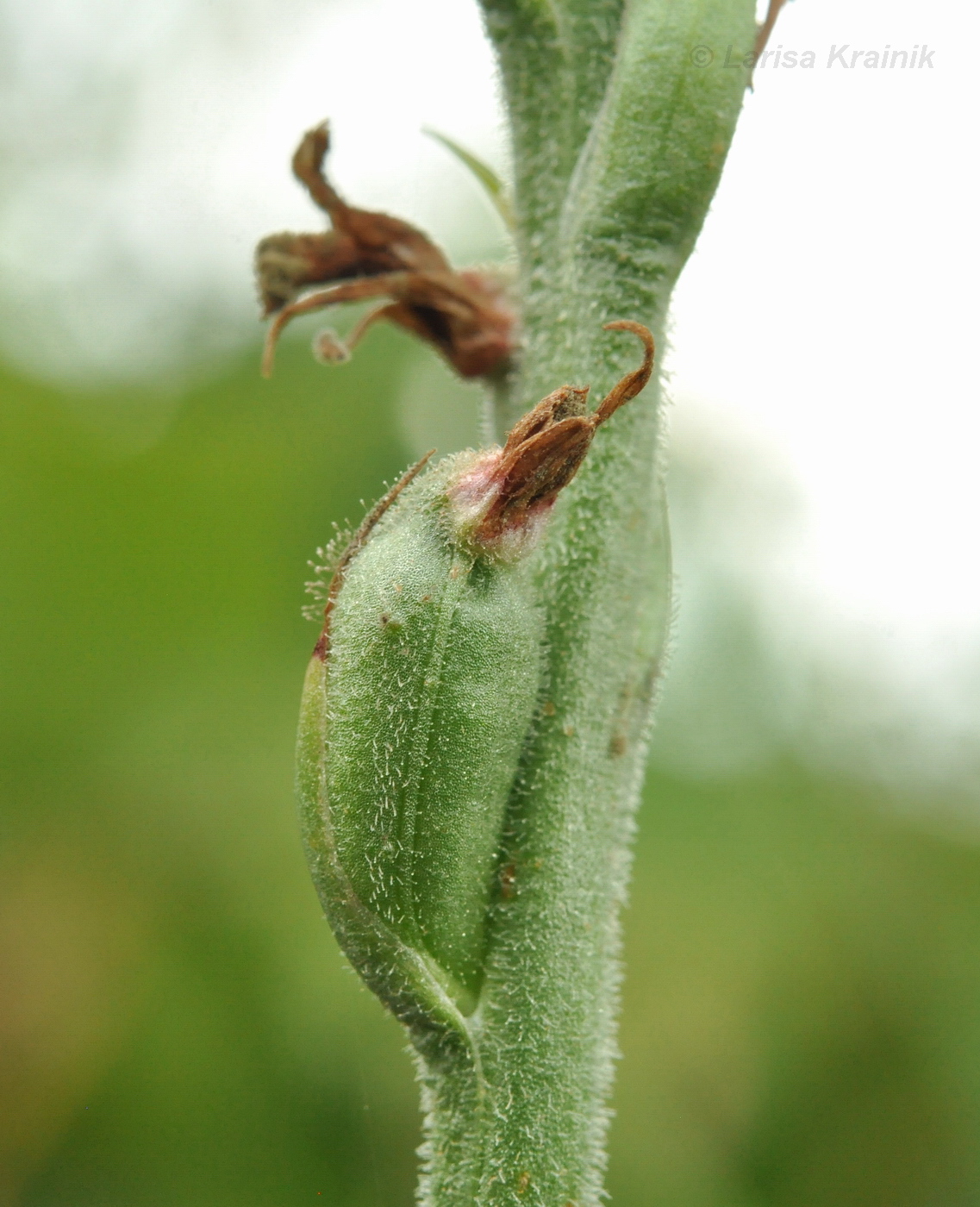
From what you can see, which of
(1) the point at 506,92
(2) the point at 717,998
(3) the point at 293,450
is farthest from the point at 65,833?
(1) the point at 506,92

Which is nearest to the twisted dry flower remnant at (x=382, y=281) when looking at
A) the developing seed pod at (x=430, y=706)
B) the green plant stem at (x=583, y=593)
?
the green plant stem at (x=583, y=593)

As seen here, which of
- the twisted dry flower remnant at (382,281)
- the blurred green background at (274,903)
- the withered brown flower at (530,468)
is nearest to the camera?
the withered brown flower at (530,468)

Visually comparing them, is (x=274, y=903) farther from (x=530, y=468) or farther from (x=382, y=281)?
(x=530, y=468)

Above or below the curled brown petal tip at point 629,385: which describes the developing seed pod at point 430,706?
below

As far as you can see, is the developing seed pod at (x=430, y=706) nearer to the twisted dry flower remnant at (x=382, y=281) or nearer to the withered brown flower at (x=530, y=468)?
the withered brown flower at (x=530, y=468)

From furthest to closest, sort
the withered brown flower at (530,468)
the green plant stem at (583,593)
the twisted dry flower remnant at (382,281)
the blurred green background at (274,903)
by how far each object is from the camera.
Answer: the blurred green background at (274,903) < the twisted dry flower remnant at (382,281) < the green plant stem at (583,593) < the withered brown flower at (530,468)

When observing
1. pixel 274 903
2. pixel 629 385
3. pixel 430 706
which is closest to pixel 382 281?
pixel 629 385

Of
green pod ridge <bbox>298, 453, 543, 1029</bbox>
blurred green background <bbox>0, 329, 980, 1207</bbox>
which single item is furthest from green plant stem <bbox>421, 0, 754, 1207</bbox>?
blurred green background <bbox>0, 329, 980, 1207</bbox>

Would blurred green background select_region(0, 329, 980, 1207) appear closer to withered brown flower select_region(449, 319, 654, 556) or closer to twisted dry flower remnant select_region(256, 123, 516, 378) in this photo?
twisted dry flower remnant select_region(256, 123, 516, 378)
